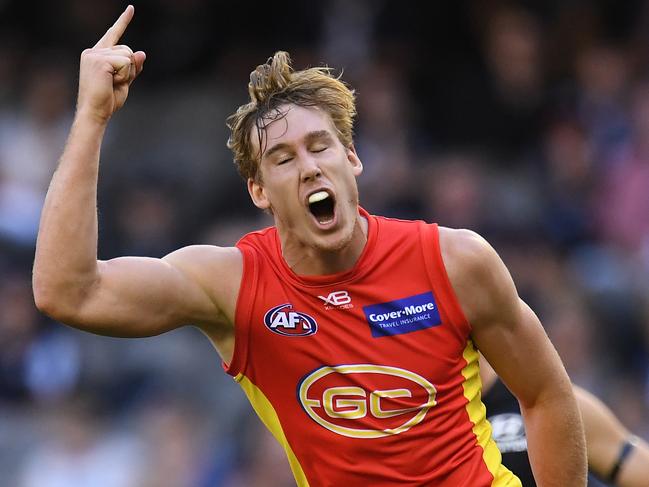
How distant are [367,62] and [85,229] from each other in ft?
21.7

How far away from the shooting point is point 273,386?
394 centimetres

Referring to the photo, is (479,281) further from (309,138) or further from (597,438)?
(597,438)

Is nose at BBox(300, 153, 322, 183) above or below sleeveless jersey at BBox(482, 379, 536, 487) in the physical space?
above

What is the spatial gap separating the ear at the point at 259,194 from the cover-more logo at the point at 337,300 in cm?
37

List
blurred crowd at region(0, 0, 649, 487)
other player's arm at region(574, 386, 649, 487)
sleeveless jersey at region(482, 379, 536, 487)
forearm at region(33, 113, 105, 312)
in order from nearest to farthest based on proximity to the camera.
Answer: forearm at region(33, 113, 105, 312)
sleeveless jersey at region(482, 379, 536, 487)
other player's arm at region(574, 386, 649, 487)
blurred crowd at region(0, 0, 649, 487)

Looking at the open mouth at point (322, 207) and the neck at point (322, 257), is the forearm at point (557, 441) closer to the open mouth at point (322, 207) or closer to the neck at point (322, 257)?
the neck at point (322, 257)

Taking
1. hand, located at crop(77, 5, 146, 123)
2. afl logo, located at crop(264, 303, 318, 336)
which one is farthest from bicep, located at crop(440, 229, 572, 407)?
hand, located at crop(77, 5, 146, 123)

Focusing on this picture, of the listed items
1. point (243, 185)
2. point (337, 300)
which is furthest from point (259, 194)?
point (243, 185)

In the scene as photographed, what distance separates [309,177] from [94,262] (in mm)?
718

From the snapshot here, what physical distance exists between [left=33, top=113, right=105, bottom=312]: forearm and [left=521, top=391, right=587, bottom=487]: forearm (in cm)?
145

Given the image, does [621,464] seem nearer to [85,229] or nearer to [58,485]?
[85,229]

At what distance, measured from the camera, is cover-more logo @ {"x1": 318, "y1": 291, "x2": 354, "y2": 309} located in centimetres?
392

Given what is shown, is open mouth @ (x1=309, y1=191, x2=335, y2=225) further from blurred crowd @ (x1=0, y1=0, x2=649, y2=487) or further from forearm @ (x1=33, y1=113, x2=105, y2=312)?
blurred crowd @ (x1=0, y1=0, x2=649, y2=487)

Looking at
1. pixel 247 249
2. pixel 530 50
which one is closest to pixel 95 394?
pixel 530 50
